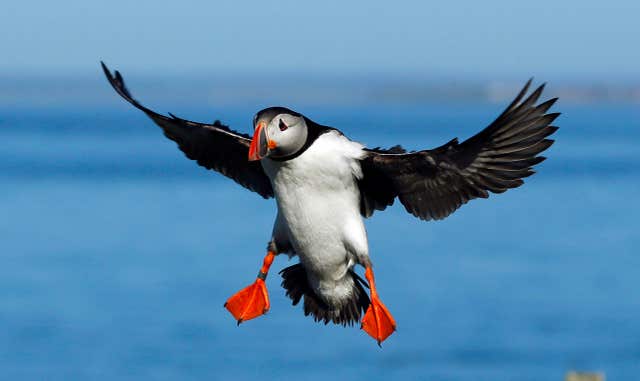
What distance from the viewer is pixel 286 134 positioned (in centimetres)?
716

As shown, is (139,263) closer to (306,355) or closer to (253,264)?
(253,264)

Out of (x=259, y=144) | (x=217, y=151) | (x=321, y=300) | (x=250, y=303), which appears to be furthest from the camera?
(x=217, y=151)

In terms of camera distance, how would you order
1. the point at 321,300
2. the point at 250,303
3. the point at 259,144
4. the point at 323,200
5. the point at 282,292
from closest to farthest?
1. the point at 259,144
2. the point at 323,200
3. the point at 250,303
4. the point at 321,300
5. the point at 282,292

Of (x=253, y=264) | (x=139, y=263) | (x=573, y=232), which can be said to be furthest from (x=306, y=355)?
(x=573, y=232)

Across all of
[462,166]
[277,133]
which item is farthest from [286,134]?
[462,166]

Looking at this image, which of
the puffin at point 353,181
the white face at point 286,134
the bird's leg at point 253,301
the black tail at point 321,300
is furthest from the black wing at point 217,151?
the white face at point 286,134

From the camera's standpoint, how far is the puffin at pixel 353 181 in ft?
24.4

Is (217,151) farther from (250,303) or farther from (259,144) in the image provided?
(259,144)

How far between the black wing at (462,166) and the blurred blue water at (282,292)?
1503cm

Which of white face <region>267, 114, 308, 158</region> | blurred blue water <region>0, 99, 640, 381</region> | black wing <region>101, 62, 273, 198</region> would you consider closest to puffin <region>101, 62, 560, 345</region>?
white face <region>267, 114, 308, 158</region>

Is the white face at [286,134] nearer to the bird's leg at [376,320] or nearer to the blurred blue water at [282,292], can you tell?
the bird's leg at [376,320]

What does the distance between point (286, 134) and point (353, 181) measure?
771mm

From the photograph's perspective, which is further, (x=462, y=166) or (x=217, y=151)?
(x=217, y=151)

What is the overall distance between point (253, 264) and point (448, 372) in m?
9.59
